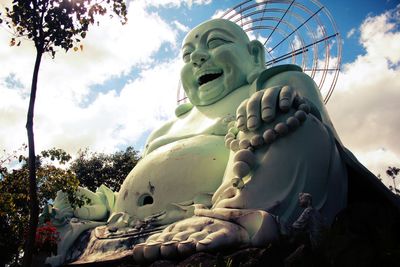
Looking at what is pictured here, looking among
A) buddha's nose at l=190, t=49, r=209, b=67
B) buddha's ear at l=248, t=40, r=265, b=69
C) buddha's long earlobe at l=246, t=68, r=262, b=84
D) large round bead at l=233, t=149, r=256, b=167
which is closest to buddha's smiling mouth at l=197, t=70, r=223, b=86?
buddha's nose at l=190, t=49, r=209, b=67

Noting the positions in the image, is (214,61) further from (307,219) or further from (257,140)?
(307,219)

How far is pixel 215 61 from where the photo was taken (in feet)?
21.6

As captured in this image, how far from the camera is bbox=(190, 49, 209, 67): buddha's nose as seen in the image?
258 inches

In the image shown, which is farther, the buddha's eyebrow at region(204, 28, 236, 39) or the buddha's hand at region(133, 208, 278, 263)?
the buddha's eyebrow at region(204, 28, 236, 39)

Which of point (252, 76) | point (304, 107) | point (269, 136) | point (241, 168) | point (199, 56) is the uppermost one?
point (199, 56)

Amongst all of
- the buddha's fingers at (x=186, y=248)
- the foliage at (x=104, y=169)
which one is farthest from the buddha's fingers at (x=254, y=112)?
the foliage at (x=104, y=169)

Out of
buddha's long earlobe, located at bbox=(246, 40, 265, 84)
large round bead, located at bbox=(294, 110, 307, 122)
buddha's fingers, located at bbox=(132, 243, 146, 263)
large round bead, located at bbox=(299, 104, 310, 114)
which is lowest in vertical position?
buddha's fingers, located at bbox=(132, 243, 146, 263)

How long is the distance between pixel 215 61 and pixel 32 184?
3.92 metres

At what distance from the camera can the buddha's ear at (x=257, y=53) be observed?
7.13m

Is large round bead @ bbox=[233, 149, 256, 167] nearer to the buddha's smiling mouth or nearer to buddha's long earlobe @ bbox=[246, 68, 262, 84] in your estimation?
buddha's long earlobe @ bbox=[246, 68, 262, 84]

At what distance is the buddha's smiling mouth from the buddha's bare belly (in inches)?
56.7

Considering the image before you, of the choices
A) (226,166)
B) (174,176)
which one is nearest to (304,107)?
(226,166)

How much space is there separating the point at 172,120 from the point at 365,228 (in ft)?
17.9

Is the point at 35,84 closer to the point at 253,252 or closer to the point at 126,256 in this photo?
the point at 126,256
